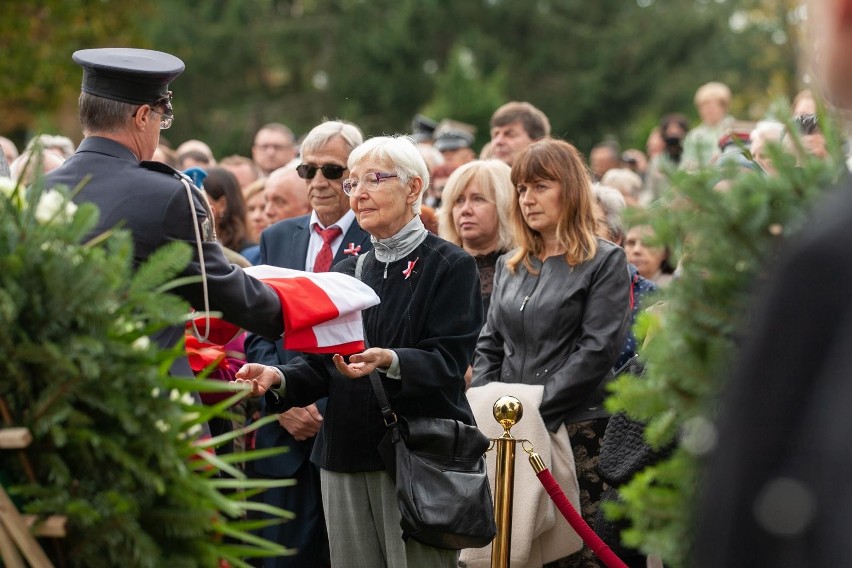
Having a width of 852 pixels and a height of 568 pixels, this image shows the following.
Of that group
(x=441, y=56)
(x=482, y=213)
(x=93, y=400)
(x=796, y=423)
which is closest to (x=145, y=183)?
(x=93, y=400)

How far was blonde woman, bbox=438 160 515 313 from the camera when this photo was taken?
714 centimetres

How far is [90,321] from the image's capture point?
3193mm

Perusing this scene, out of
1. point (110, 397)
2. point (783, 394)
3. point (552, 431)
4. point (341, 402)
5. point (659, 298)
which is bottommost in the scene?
point (552, 431)

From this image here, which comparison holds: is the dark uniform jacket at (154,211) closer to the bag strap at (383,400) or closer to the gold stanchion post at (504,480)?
the bag strap at (383,400)

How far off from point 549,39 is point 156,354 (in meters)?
34.0

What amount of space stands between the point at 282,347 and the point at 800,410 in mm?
5141

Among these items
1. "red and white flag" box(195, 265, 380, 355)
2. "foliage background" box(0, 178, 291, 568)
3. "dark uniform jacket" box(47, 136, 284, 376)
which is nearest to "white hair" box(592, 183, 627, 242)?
"red and white flag" box(195, 265, 380, 355)

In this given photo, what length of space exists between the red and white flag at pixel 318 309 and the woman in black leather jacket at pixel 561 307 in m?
1.60

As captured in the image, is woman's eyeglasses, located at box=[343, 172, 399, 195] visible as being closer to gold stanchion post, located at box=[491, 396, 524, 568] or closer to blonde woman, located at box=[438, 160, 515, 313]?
gold stanchion post, located at box=[491, 396, 524, 568]

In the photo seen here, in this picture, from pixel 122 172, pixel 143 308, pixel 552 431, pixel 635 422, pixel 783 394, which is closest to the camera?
pixel 783 394

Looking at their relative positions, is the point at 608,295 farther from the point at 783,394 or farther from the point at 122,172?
the point at 783,394

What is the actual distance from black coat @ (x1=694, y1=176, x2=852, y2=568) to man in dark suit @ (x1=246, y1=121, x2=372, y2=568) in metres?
4.94

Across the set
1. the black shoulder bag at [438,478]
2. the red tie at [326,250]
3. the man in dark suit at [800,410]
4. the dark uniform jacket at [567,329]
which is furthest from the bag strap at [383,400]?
the man in dark suit at [800,410]

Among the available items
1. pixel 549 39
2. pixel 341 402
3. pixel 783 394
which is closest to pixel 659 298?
pixel 783 394
